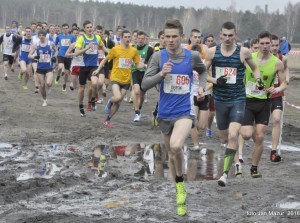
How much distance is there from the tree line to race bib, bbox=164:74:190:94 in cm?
9134

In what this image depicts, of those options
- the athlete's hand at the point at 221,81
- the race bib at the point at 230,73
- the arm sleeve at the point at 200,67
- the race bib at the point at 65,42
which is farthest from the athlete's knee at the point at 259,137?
the race bib at the point at 65,42

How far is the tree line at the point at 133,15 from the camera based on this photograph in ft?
351

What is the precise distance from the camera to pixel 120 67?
13867mm

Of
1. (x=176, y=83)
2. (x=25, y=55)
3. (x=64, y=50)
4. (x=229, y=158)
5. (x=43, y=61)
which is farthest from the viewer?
(x=64, y=50)

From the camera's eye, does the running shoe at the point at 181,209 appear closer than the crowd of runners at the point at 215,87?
Yes

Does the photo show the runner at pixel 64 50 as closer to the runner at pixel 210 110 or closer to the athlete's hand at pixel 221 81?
the runner at pixel 210 110

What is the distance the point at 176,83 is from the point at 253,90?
2.40 m

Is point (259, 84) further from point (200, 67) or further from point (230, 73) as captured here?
point (200, 67)

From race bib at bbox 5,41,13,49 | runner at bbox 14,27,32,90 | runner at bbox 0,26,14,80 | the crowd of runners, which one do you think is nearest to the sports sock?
the crowd of runners

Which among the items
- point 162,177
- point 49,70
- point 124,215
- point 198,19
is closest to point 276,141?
point 162,177

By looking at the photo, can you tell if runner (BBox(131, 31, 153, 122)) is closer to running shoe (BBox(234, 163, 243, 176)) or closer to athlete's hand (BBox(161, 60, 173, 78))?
running shoe (BBox(234, 163, 243, 176))

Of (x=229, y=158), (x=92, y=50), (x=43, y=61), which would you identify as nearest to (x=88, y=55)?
(x=92, y=50)

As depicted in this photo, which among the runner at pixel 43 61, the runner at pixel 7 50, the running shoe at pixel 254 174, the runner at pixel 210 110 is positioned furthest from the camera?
the runner at pixel 7 50

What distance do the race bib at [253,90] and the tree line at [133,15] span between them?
3510 inches
